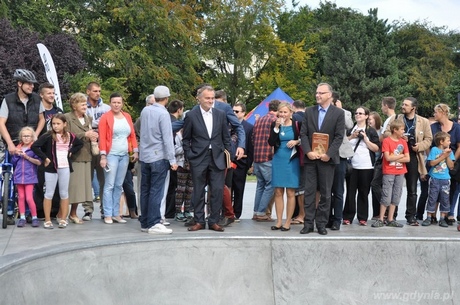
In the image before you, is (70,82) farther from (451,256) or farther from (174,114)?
(451,256)

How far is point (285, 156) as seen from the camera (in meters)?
9.54

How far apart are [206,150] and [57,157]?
2.04 metres

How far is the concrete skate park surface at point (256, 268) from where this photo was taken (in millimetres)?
7109

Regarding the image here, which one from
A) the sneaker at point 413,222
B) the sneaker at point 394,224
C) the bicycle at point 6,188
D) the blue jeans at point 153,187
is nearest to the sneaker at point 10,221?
the bicycle at point 6,188

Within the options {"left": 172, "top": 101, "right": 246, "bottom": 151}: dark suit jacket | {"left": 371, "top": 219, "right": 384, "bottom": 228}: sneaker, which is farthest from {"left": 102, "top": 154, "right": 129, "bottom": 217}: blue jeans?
{"left": 371, "top": 219, "right": 384, "bottom": 228}: sneaker

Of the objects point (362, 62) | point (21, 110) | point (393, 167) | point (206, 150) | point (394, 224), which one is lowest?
point (394, 224)

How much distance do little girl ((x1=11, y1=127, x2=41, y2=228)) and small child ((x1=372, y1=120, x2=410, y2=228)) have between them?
4.98 meters

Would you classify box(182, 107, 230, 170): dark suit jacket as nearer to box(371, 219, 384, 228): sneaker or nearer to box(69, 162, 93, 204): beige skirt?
box(69, 162, 93, 204): beige skirt

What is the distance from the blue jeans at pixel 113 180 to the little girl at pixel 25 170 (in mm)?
1012

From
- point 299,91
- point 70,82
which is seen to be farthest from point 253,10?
point 70,82

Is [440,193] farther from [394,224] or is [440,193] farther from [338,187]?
[338,187]

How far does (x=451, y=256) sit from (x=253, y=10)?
42580mm

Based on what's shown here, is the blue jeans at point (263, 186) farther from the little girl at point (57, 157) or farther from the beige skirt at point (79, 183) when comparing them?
the little girl at point (57, 157)

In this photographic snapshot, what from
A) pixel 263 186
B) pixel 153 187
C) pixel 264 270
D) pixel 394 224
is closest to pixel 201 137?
pixel 153 187
